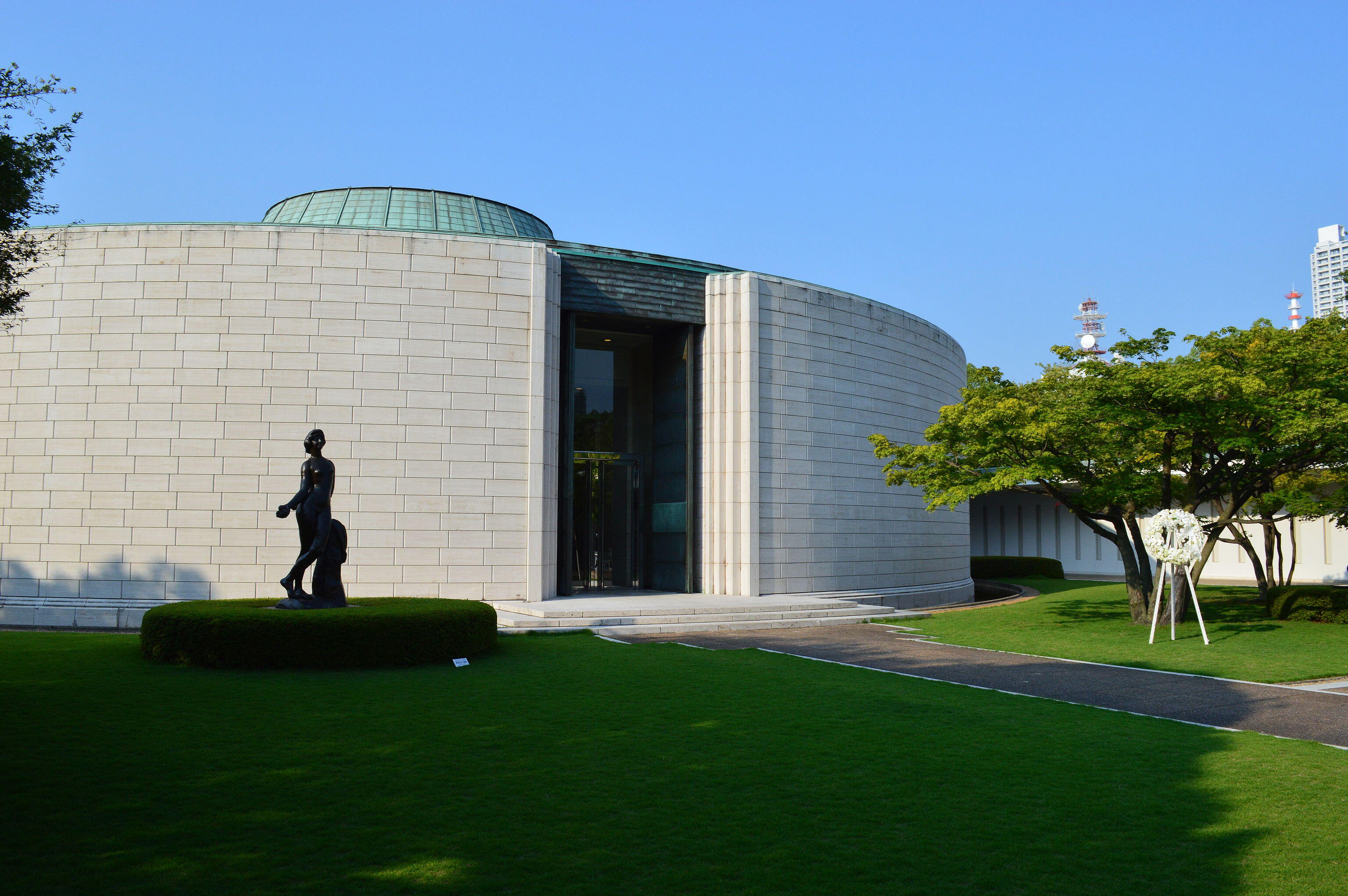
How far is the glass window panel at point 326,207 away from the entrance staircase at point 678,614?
13168mm

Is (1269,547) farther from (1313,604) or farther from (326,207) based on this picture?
(326,207)

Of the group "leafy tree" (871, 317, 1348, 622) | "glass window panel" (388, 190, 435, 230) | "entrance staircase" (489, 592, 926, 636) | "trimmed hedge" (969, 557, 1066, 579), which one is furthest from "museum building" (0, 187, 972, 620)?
"trimmed hedge" (969, 557, 1066, 579)

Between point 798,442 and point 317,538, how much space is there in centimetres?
1344

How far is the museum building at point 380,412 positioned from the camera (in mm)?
19406

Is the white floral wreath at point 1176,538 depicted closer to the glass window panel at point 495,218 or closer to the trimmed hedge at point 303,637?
the trimmed hedge at point 303,637

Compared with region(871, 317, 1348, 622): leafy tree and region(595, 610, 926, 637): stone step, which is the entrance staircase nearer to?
region(595, 610, 926, 637): stone step

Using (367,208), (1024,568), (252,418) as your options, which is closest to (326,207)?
(367,208)

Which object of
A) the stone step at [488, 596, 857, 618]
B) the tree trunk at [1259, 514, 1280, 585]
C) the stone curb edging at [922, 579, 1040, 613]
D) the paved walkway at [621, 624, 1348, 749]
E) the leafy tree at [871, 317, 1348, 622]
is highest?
the leafy tree at [871, 317, 1348, 622]

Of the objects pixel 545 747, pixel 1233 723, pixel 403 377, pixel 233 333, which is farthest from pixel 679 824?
pixel 233 333

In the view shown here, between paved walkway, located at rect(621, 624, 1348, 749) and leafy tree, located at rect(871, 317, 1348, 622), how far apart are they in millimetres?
4212

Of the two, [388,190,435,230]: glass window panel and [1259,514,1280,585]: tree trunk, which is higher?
[388,190,435,230]: glass window panel

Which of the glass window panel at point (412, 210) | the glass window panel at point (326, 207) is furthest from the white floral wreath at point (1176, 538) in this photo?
the glass window panel at point (326, 207)

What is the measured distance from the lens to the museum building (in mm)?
19406

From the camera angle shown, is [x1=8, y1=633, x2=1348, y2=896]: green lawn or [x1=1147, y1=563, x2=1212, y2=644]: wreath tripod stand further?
[x1=1147, y1=563, x2=1212, y2=644]: wreath tripod stand
